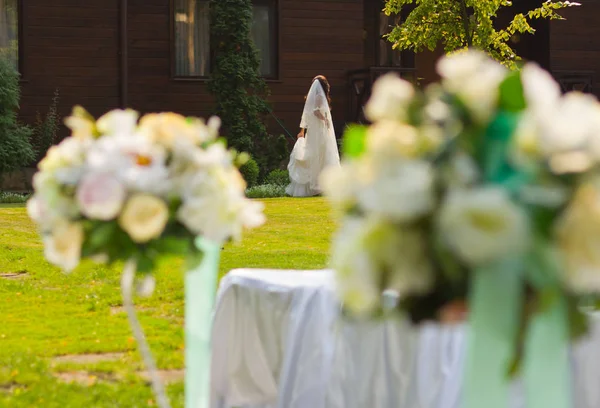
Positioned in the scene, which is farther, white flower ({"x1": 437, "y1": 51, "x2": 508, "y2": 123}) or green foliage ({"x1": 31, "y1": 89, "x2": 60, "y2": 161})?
green foliage ({"x1": 31, "y1": 89, "x2": 60, "y2": 161})

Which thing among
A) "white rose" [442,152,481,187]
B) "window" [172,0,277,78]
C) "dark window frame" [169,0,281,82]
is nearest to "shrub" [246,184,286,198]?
"dark window frame" [169,0,281,82]

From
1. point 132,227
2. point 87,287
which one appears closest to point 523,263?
point 132,227

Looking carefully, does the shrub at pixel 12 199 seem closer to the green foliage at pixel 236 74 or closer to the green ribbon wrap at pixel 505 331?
the green foliage at pixel 236 74

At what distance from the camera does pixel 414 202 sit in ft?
5.97

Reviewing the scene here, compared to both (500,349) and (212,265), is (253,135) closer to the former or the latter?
(212,265)

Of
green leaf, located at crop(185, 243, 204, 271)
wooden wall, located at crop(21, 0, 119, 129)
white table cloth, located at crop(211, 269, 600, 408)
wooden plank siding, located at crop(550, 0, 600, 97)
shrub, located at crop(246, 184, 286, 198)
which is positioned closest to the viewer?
green leaf, located at crop(185, 243, 204, 271)

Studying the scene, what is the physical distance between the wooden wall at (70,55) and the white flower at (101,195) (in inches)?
652

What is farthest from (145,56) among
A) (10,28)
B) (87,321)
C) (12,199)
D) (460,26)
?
(87,321)

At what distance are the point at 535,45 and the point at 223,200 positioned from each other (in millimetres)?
20442

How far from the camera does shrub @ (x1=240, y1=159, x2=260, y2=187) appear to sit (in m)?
17.3

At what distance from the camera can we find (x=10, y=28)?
1898 cm

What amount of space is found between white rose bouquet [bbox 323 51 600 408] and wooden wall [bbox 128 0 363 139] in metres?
17.5

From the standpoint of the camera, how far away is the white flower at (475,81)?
191cm

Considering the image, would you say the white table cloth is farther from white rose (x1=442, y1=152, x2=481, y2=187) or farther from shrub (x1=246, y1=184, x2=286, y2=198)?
shrub (x1=246, y1=184, x2=286, y2=198)
